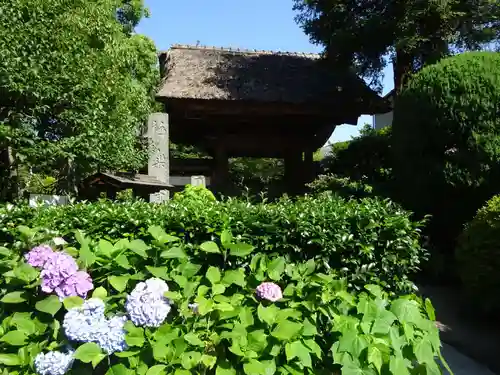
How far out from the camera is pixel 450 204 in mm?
5891

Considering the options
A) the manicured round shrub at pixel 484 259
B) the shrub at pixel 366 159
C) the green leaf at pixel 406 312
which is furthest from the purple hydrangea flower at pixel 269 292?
the shrub at pixel 366 159

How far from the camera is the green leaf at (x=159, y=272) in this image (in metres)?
1.94

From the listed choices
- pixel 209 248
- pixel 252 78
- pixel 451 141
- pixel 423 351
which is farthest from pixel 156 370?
pixel 252 78

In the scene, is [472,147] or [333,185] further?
[333,185]

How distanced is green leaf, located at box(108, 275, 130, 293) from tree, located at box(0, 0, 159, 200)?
392 centimetres

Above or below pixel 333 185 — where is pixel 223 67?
above

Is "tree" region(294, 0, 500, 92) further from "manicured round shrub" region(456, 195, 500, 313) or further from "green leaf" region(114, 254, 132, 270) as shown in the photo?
"green leaf" region(114, 254, 132, 270)

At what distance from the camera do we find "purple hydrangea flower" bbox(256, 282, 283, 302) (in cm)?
198

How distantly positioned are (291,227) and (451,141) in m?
3.58

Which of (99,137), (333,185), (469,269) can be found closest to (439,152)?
(469,269)

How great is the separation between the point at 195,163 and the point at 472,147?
616cm

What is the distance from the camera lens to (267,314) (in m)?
1.87

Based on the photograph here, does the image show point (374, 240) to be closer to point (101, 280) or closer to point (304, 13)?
point (101, 280)

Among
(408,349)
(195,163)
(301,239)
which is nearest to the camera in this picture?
(408,349)
